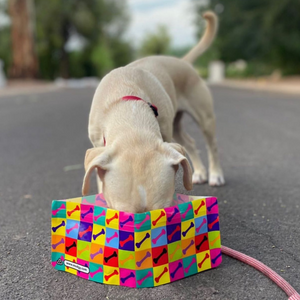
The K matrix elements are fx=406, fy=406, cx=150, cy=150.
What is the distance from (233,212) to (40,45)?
116ft

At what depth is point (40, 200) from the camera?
4035 millimetres

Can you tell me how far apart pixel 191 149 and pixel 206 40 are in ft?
4.91

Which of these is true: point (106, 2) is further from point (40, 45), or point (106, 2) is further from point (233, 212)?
point (233, 212)

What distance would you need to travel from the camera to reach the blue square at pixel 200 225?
2.53 m

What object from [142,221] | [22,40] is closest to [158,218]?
[142,221]

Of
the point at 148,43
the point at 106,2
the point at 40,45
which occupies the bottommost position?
the point at 148,43

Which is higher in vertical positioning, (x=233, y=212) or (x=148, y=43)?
(x=233, y=212)

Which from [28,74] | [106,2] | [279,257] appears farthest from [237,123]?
[106,2]

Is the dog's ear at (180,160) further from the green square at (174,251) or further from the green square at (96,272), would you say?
the green square at (96,272)

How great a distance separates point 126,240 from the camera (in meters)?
2.31

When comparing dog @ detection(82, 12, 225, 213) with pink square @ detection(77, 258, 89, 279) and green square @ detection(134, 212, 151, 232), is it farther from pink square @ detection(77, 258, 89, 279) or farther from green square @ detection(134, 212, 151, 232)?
pink square @ detection(77, 258, 89, 279)

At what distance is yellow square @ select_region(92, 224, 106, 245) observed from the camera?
7.84 ft

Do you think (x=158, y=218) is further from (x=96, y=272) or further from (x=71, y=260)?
(x=71, y=260)

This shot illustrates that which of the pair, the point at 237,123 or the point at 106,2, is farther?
the point at 106,2
